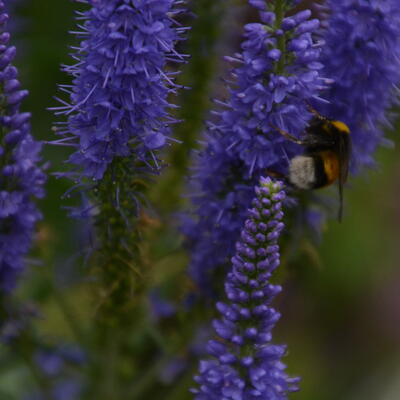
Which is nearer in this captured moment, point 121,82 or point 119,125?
point 121,82

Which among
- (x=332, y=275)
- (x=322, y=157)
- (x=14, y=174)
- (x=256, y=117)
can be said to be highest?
(x=256, y=117)

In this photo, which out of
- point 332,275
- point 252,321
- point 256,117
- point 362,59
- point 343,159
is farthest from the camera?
point 332,275

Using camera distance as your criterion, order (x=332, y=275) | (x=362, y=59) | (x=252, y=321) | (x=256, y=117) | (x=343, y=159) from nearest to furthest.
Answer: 1. (x=252, y=321)
2. (x=256, y=117)
3. (x=362, y=59)
4. (x=343, y=159)
5. (x=332, y=275)

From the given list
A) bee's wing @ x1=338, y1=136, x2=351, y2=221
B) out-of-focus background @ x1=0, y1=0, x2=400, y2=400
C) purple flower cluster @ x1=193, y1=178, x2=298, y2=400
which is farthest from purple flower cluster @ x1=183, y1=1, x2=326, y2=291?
out-of-focus background @ x1=0, y1=0, x2=400, y2=400

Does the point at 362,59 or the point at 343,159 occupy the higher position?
the point at 362,59

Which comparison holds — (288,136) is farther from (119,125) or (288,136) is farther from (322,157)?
(119,125)

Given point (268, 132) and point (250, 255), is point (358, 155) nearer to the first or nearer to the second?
point (268, 132)

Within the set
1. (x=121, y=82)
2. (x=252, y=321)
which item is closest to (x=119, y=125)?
(x=121, y=82)

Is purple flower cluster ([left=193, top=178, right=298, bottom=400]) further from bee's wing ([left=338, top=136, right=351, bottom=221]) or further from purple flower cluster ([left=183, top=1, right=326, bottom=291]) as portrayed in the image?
bee's wing ([left=338, top=136, right=351, bottom=221])
